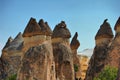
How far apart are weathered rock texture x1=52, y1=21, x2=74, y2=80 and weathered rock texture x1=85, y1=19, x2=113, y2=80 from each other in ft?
5.91

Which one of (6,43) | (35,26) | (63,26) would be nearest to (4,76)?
(6,43)

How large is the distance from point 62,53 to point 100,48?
338cm

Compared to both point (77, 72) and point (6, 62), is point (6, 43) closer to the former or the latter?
point (6, 62)

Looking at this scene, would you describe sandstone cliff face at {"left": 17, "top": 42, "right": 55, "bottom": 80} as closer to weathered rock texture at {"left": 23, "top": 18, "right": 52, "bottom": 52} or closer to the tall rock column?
the tall rock column

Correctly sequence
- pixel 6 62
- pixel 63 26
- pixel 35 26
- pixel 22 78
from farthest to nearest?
pixel 6 62, pixel 63 26, pixel 35 26, pixel 22 78

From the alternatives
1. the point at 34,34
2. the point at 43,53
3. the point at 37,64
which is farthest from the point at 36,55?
the point at 34,34

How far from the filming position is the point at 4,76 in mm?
31844

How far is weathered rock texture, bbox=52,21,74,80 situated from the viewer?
96.4 ft

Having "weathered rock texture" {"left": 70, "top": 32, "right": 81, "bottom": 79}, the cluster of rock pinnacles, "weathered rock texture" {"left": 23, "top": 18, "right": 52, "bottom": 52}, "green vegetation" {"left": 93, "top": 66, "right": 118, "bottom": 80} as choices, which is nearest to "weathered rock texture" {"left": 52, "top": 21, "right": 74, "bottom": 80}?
the cluster of rock pinnacles

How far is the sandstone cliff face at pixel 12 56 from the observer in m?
32.6

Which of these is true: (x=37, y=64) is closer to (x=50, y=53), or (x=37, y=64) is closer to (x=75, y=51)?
(x=50, y=53)

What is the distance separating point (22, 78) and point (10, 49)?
11164 mm

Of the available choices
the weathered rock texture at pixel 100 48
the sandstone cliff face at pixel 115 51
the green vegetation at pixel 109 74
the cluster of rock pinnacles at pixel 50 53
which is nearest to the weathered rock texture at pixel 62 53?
the cluster of rock pinnacles at pixel 50 53

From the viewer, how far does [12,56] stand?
1315 inches
